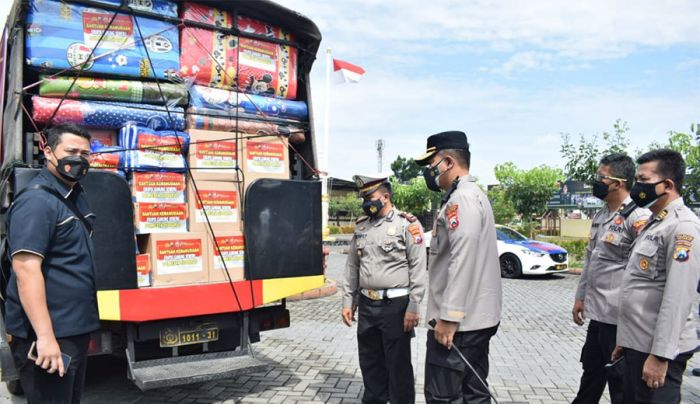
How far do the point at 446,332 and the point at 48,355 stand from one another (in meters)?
2.05

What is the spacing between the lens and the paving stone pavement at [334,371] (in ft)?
15.8

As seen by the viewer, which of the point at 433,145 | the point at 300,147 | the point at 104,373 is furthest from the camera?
the point at 104,373

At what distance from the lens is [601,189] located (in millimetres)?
4066

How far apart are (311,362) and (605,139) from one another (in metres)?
15.7

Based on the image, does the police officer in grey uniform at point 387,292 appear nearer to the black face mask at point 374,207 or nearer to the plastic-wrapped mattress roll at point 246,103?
the black face mask at point 374,207

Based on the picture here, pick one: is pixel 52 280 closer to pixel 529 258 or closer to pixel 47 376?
pixel 47 376

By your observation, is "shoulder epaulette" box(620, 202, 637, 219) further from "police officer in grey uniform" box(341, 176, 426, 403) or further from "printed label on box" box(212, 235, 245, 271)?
"printed label on box" box(212, 235, 245, 271)

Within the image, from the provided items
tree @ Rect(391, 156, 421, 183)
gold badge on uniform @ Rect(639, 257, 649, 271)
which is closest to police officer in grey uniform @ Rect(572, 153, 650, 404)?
gold badge on uniform @ Rect(639, 257, 649, 271)

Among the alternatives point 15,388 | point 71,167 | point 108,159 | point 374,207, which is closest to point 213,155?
point 108,159

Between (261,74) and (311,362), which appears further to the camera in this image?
(311,362)

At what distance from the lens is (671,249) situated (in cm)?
281

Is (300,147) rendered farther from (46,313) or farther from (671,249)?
(671,249)

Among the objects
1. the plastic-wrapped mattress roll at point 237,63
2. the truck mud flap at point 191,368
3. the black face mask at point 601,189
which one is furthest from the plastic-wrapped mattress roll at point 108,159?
the black face mask at point 601,189

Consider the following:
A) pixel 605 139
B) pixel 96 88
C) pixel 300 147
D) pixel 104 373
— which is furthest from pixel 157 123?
pixel 605 139
